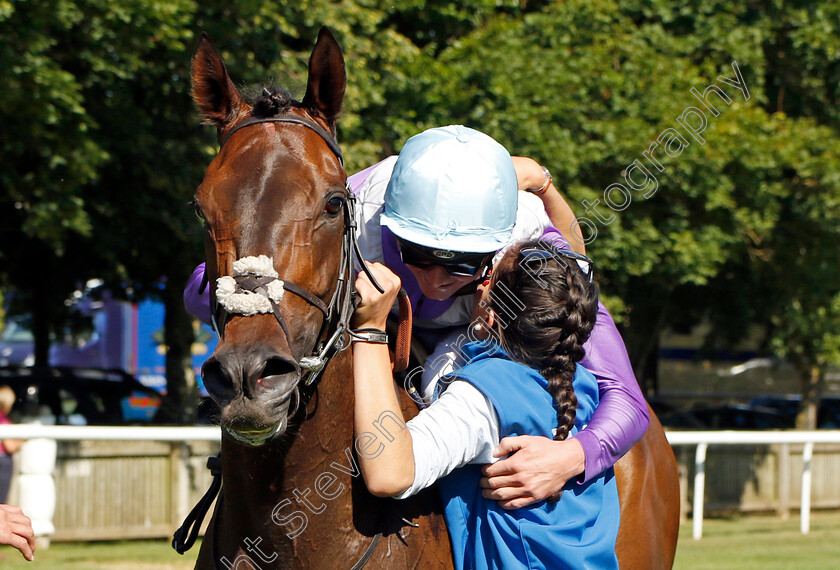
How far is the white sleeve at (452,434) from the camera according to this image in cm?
227

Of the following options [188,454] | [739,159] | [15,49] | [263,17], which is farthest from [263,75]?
[739,159]

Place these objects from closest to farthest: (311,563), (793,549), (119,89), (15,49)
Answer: (311,563), (15,49), (793,549), (119,89)

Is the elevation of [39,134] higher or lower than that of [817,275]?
higher

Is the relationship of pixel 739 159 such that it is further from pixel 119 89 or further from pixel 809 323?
pixel 119 89

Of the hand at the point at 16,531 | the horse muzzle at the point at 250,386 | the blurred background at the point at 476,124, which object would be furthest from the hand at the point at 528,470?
the blurred background at the point at 476,124

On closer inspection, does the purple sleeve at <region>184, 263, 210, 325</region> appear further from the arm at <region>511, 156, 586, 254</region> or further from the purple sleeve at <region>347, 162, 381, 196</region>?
the arm at <region>511, 156, 586, 254</region>

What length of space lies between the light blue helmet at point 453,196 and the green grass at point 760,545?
6.32 meters

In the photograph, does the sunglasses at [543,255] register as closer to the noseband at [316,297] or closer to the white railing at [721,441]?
the noseband at [316,297]

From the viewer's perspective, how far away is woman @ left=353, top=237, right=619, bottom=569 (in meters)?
2.29

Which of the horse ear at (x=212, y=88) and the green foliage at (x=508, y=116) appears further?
the green foliage at (x=508, y=116)

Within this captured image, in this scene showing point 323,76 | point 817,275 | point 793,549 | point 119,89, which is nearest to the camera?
point 323,76

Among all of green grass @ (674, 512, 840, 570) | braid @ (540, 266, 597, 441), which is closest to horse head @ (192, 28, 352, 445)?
braid @ (540, 266, 597, 441)

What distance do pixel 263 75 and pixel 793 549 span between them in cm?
729

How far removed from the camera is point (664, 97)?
12.2 m
